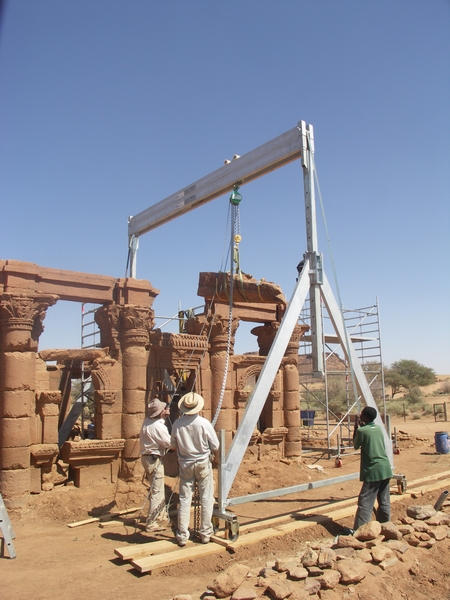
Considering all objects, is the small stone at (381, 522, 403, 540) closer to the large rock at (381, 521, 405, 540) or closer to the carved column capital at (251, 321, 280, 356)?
the large rock at (381, 521, 405, 540)

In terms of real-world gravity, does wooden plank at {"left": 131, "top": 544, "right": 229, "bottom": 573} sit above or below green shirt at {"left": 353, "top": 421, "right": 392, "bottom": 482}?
below

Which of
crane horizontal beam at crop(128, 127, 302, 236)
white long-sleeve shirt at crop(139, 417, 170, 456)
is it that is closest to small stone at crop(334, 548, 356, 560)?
white long-sleeve shirt at crop(139, 417, 170, 456)

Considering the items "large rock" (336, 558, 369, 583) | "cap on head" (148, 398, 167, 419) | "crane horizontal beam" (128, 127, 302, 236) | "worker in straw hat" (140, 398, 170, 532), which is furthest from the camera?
"crane horizontal beam" (128, 127, 302, 236)

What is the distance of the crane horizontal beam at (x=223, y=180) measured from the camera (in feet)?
29.5

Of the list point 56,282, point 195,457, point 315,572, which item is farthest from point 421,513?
point 56,282

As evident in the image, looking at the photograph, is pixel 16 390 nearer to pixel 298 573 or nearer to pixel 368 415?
pixel 368 415

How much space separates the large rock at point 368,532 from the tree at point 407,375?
40.4m

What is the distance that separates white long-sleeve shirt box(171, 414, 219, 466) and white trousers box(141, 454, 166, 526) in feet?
3.64

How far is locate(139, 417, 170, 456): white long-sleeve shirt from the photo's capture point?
7.92 m

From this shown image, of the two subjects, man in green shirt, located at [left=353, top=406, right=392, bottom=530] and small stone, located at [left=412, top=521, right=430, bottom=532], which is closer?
small stone, located at [left=412, top=521, right=430, bottom=532]

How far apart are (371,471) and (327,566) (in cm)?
194

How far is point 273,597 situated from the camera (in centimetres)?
466

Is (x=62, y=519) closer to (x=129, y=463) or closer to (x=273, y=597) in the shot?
(x=129, y=463)

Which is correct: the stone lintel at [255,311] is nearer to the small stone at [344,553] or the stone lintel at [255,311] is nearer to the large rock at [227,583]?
the small stone at [344,553]
